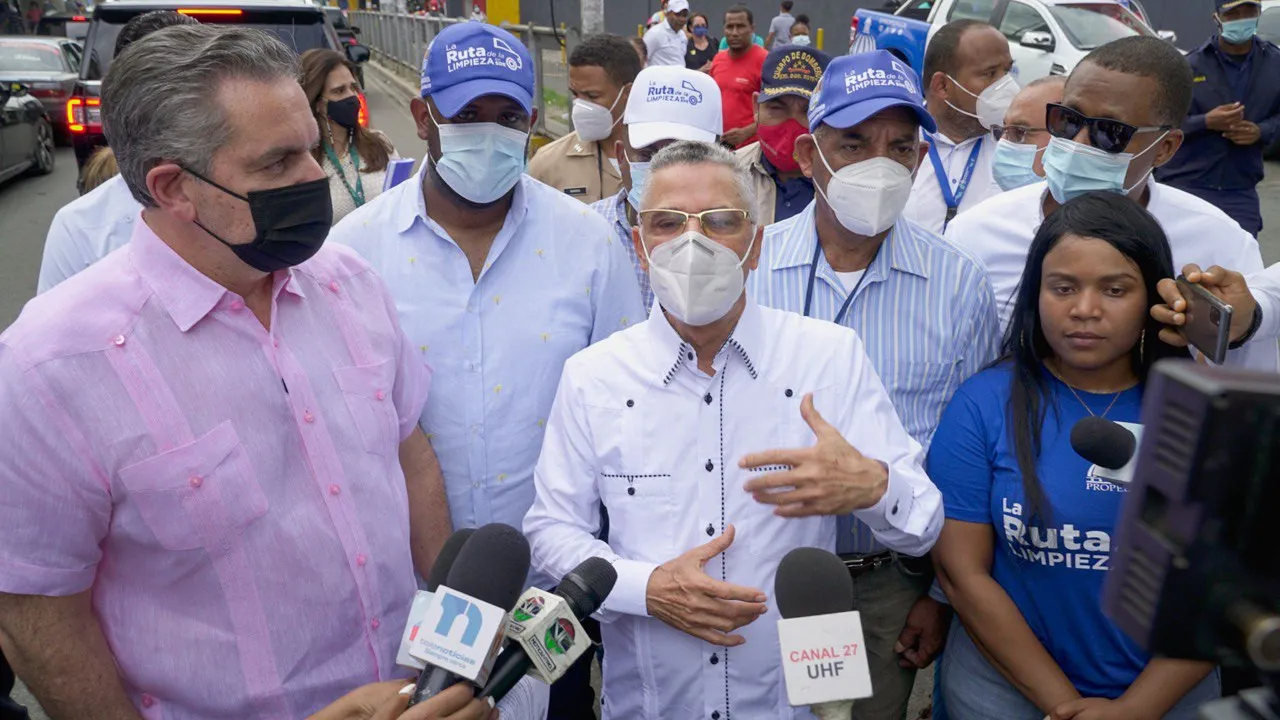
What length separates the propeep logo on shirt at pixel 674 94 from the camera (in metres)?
4.13

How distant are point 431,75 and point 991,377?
1.83 m

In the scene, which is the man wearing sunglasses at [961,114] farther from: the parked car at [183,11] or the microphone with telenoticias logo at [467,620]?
the parked car at [183,11]

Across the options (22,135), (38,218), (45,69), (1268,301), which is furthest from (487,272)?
(45,69)

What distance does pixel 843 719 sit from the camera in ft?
5.03

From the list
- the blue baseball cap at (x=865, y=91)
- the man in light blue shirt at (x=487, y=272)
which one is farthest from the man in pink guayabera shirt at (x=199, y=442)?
the blue baseball cap at (x=865, y=91)

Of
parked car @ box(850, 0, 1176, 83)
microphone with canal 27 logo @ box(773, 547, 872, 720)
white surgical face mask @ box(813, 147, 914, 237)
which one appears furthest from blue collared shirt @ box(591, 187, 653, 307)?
parked car @ box(850, 0, 1176, 83)

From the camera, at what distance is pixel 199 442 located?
1875 millimetres

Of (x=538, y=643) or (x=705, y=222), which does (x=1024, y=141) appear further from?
(x=538, y=643)

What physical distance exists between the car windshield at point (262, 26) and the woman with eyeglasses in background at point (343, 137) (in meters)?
2.64

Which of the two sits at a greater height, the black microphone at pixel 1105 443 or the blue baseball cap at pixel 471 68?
the blue baseball cap at pixel 471 68

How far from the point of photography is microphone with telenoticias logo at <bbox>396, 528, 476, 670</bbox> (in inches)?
63.7

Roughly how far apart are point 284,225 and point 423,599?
2.81 feet

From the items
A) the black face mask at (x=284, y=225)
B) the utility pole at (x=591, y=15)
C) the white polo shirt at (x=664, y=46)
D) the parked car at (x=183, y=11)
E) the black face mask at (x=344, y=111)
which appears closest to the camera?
the black face mask at (x=284, y=225)

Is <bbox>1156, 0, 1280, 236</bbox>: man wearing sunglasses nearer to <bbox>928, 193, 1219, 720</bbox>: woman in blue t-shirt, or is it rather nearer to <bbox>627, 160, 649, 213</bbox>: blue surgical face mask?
<bbox>627, 160, 649, 213</bbox>: blue surgical face mask
